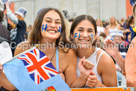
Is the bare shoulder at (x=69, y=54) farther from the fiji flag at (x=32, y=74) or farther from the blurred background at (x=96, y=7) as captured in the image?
the blurred background at (x=96, y=7)

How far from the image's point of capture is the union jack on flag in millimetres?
1831

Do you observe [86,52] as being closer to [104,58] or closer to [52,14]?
[104,58]

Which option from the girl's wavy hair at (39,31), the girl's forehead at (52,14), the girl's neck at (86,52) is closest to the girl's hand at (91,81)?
the girl's neck at (86,52)

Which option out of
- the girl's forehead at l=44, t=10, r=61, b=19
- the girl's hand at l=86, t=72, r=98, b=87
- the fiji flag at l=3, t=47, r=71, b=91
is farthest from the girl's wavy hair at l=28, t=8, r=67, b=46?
the girl's hand at l=86, t=72, r=98, b=87

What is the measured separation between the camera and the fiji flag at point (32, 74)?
68.3 inches

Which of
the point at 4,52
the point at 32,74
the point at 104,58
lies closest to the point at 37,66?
the point at 32,74

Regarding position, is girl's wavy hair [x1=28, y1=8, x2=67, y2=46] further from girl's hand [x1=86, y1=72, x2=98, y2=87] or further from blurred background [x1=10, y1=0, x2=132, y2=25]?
blurred background [x1=10, y1=0, x2=132, y2=25]

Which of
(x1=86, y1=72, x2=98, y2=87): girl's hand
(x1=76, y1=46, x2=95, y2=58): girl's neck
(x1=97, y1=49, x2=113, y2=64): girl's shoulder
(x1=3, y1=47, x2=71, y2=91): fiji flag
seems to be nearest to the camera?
(x1=3, y1=47, x2=71, y2=91): fiji flag

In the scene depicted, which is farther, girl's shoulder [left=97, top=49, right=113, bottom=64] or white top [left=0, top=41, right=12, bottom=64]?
girl's shoulder [left=97, top=49, right=113, bottom=64]

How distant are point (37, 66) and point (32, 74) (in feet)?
0.30

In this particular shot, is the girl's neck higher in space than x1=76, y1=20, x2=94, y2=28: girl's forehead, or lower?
lower

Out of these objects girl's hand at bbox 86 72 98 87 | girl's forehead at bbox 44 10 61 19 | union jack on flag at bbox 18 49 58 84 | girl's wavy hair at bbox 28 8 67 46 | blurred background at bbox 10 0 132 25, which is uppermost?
blurred background at bbox 10 0 132 25

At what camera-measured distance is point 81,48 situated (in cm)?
231

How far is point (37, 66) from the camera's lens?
1.87 metres
